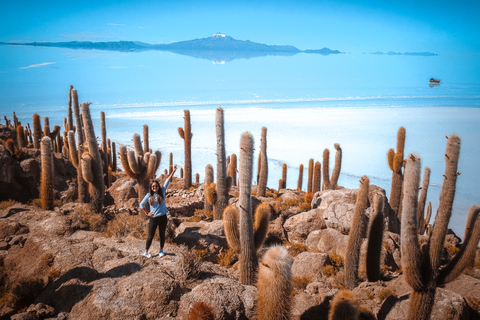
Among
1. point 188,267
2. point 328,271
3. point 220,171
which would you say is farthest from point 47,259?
point 328,271

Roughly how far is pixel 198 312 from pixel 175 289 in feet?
3.45

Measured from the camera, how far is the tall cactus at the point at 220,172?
1167cm

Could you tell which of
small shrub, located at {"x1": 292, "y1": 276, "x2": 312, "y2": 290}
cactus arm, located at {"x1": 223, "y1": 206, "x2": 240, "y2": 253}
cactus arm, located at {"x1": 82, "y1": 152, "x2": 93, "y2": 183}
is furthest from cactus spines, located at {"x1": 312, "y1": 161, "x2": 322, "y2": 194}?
cactus arm, located at {"x1": 82, "y1": 152, "x2": 93, "y2": 183}

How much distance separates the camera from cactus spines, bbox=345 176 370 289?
24.7 ft

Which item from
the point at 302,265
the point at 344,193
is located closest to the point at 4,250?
the point at 302,265

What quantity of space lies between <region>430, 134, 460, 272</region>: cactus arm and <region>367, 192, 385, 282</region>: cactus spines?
1.79 m

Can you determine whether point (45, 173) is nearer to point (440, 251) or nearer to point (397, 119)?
point (440, 251)

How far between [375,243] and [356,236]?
24.2 inches

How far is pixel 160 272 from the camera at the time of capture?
6.18m

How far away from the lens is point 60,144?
949 inches

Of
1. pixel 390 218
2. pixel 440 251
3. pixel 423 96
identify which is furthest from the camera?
pixel 423 96

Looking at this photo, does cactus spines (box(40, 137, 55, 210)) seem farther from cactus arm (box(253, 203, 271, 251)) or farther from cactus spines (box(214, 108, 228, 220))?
cactus arm (box(253, 203, 271, 251))

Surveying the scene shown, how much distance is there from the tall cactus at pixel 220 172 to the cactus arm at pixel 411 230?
7.00m

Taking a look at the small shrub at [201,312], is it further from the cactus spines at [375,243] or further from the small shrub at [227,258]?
the cactus spines at [375,243]
